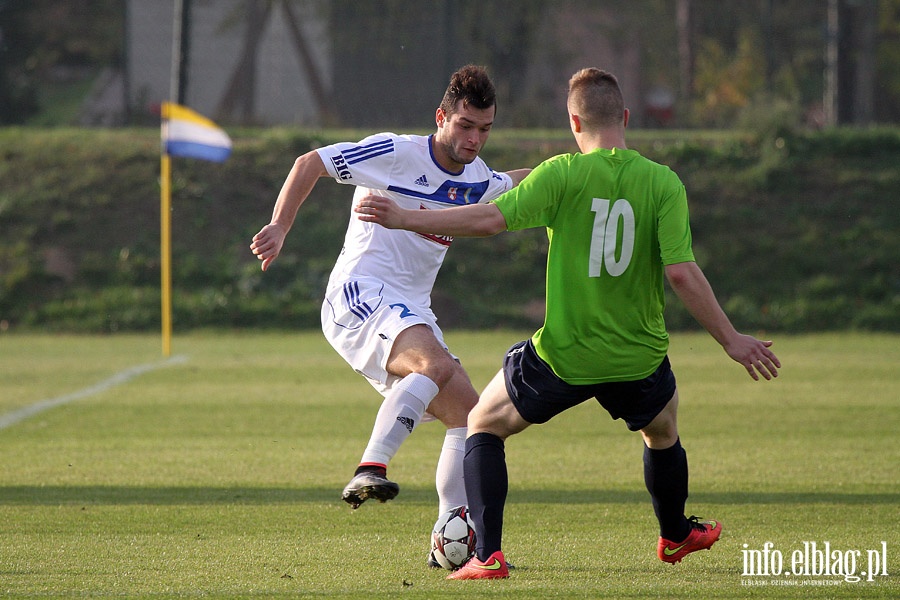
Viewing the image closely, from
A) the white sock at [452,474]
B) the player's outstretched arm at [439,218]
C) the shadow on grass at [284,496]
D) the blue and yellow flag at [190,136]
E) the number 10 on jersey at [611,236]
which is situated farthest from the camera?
the blue and yellow flag at [190,136]

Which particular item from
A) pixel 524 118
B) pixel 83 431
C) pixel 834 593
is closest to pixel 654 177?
pixel 834 593

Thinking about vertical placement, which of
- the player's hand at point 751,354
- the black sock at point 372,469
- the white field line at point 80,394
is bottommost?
the white field line at point 80,394

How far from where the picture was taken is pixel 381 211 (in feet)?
15.6

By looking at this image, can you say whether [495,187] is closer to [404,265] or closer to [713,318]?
[404,265]

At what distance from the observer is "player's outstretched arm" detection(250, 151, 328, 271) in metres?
5.41

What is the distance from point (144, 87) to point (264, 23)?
332 centimetres

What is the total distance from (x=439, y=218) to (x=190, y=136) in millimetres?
13182

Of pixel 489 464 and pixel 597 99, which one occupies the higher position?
pixel 597 99

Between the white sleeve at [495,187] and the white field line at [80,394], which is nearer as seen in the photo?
the white sleeve at [495,187]

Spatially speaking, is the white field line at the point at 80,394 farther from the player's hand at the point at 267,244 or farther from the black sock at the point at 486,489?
the black sock at the point at 486,489

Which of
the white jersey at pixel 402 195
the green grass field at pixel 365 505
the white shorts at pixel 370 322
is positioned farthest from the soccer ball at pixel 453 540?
the white jersey at pixel 402 195

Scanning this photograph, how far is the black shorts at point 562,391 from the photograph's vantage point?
16.4ft

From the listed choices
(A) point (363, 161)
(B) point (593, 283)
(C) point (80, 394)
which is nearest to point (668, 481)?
(B) point (593, 283)

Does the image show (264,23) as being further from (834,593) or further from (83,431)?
(834,593)
